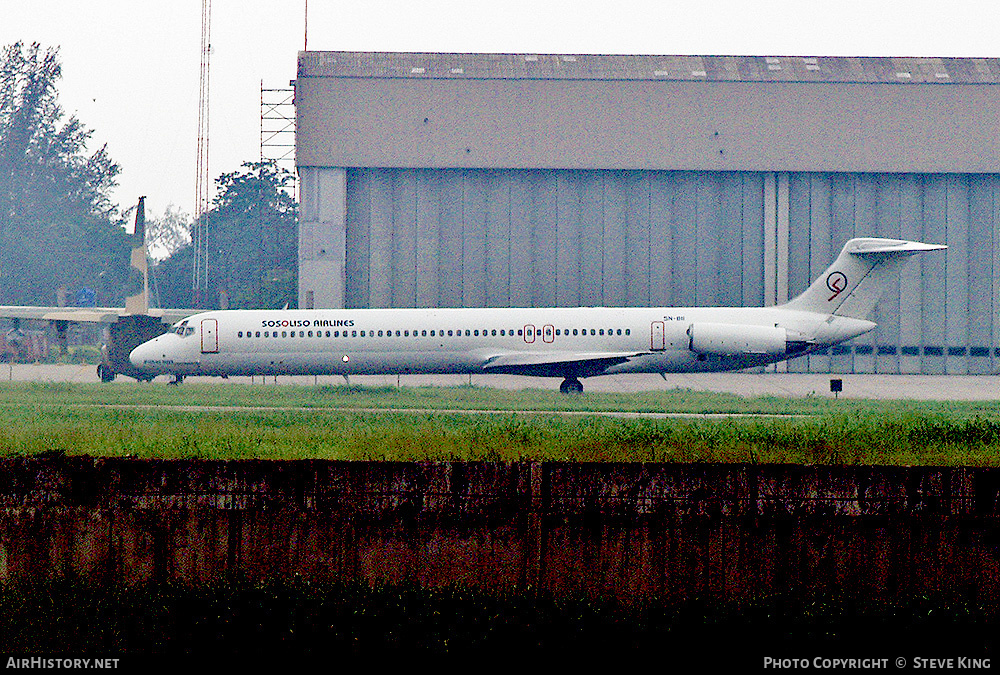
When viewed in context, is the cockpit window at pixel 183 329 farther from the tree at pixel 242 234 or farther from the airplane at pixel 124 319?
the tree at pixel 242 234

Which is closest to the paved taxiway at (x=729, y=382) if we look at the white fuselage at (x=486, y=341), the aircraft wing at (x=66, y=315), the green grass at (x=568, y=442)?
the aircraft wing at (x=66, y=315)

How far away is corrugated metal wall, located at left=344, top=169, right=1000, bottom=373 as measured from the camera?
49.5m

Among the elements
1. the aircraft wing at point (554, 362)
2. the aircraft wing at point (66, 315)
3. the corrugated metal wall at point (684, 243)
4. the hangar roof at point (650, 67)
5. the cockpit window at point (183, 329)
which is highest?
the hangar roof at point (650, 67)

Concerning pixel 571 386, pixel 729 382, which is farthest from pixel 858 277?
pixel 729 382

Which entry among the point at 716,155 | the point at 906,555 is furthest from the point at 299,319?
the point at 906,555

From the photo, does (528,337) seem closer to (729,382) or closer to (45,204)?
(729,382)

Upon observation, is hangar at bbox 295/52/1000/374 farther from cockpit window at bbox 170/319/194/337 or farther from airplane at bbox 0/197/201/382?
cockpit window at bbox 170/319/194/337

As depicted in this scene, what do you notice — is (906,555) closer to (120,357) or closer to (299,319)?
(299,319)

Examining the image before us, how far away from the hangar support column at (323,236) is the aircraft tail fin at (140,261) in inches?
335

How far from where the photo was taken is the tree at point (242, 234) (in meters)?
107

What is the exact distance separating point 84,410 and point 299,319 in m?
10.4

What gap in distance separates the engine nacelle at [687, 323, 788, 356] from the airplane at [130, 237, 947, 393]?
136mm

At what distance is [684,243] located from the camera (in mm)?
49969

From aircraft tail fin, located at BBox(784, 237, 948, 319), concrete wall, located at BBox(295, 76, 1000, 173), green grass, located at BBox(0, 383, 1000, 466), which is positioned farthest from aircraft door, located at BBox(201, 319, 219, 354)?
green grass, located at BBox(0, 383, 1000, 466)
